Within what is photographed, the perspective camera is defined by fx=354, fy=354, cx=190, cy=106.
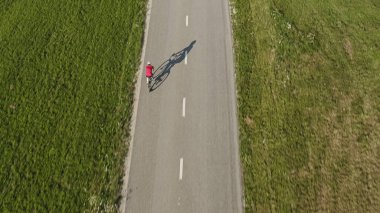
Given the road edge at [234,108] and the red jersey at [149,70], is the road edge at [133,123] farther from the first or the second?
the road edge at [234,108]

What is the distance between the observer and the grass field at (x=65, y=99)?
17438mm

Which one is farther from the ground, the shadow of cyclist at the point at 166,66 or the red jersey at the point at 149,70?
the shadow of cyclist at the point at 166,66

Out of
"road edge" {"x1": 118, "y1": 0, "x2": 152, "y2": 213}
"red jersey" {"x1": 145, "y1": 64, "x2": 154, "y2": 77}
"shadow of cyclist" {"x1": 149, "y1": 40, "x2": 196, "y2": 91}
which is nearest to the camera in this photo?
"road edge" {"x1": 118, "y1": 0, "x2": 152, "y2": 213}

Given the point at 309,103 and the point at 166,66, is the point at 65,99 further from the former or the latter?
the point at 309,103

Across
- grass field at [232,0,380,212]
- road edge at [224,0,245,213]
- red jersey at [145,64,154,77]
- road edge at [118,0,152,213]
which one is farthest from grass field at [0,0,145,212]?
grass field at [232,0,380,212]

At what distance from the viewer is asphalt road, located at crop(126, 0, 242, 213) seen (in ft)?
55.5

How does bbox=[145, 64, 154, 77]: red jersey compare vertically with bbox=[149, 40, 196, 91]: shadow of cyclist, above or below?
below

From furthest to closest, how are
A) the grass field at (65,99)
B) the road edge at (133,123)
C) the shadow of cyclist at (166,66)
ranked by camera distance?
the shadow of cyclist at (166,66), the grass field at (65,99), the road edge at (133,123)

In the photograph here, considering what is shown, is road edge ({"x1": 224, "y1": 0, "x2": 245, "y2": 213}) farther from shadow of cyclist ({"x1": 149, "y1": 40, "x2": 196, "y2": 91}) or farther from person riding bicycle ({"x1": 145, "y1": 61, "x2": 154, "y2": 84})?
person riding bicycle ({"x1": 145, "y1": 61, "x2": 154, "y2": 84})

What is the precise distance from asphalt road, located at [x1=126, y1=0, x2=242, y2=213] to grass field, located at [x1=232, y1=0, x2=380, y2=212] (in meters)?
0.91

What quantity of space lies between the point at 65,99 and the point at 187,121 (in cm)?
740

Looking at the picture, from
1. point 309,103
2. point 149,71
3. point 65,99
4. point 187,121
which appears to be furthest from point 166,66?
point 309,103

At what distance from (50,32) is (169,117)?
37.5ft

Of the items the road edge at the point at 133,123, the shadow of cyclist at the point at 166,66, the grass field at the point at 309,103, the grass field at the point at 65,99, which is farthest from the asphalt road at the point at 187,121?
the grass field at the point at 65,99
